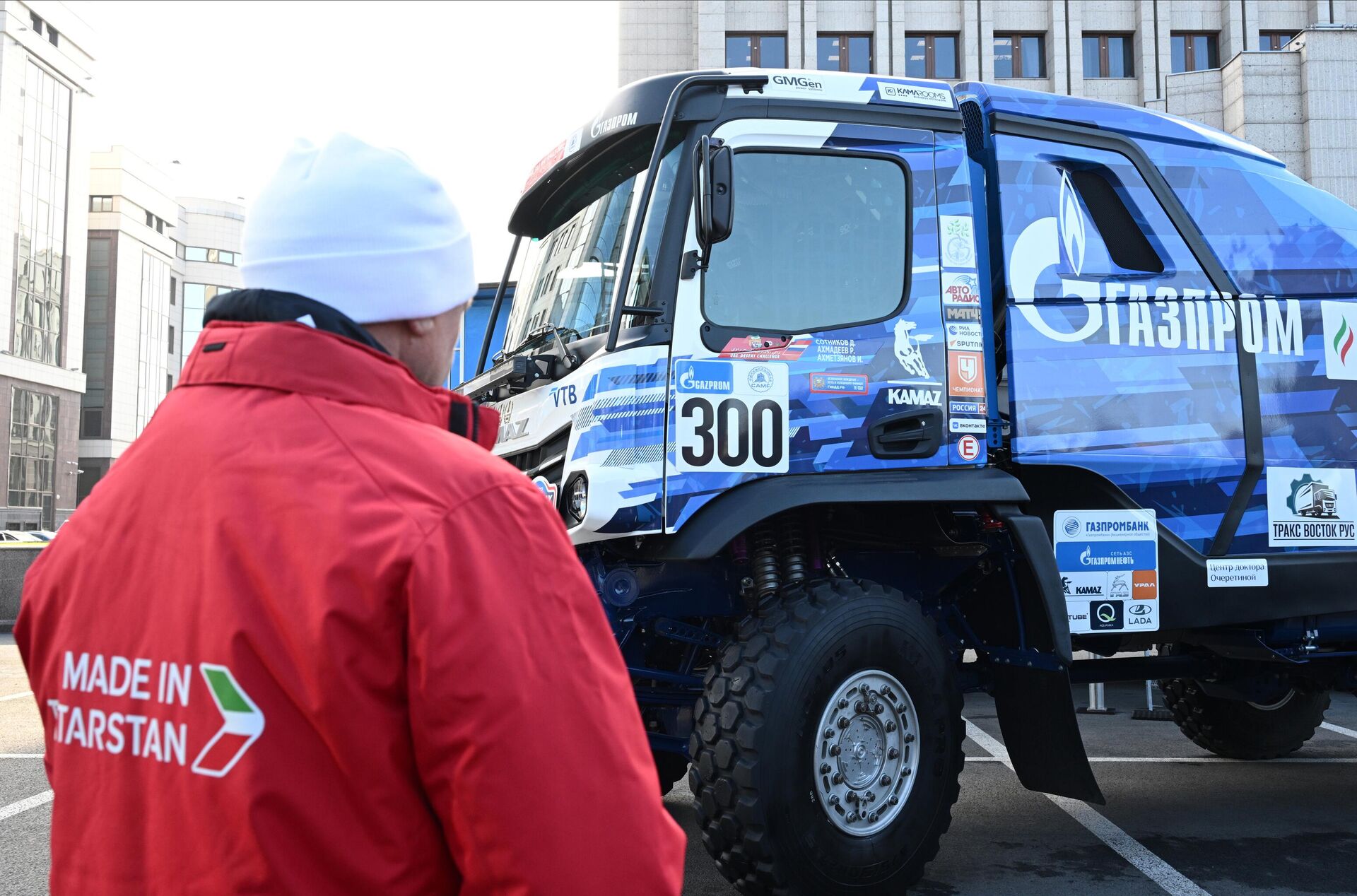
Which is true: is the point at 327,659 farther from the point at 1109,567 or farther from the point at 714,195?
the point at 1109,567

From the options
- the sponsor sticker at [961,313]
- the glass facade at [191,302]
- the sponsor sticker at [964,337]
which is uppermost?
the glass facade at [191,302]

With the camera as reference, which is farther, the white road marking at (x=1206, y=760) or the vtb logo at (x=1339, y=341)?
the white road marking at (x=1206, y=760)

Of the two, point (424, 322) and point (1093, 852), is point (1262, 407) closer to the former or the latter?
point (1093, 852)

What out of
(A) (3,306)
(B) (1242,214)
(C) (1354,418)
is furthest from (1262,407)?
(A) (3,306)

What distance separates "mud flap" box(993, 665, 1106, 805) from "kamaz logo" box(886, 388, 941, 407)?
125 centimetres

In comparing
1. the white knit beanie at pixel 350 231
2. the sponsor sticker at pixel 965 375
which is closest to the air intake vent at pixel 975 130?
the sponsor sticker at pixel 965 375

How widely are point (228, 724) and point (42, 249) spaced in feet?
243

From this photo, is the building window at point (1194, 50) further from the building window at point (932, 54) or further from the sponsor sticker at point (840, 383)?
the sponsor sticker at point (840, 383)

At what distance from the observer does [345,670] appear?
1104mm

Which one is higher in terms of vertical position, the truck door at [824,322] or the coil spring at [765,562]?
the truck door at [824,322]

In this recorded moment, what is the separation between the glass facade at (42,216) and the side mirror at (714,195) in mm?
68513

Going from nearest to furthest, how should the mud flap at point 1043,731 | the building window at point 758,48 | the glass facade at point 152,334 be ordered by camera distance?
the mud flap at point 1043,731
the building window at point 758,48
the glass facade at point 152,334

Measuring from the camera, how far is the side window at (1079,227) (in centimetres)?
516

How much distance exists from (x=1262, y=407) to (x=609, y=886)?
5164mm
